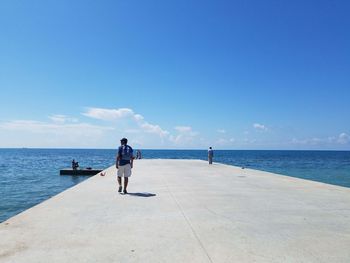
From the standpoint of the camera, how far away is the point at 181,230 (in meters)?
5.84

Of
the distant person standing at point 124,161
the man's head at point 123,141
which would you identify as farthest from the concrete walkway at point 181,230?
the man's head at point 123,141

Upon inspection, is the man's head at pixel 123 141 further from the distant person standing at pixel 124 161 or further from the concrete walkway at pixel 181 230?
the concrete walkway at pixel 181 230

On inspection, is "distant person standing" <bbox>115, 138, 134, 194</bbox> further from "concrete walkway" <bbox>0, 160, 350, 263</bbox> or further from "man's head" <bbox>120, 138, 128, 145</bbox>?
"concrete walkway" <bbox>0, 160, 350, 263</bbox>

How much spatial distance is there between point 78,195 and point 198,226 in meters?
5.30

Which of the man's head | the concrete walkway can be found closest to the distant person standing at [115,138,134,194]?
the man's head

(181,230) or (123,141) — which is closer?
(181,230)

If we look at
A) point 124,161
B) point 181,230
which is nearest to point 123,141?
point 124,161

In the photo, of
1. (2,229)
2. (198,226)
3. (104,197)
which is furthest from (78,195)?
(198,226)

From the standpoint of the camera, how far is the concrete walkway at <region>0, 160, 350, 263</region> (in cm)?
455

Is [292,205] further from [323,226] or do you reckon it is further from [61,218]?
[61,218]

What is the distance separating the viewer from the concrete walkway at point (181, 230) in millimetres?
4547

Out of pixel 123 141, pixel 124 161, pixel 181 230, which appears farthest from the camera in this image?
pixel 123 141

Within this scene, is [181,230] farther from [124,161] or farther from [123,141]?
[123,141]

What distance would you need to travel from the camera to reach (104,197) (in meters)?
9.81
